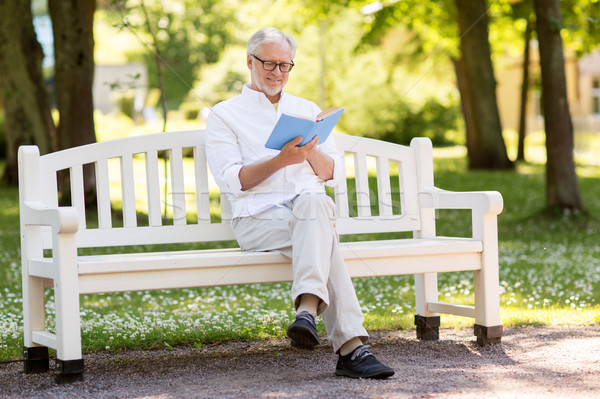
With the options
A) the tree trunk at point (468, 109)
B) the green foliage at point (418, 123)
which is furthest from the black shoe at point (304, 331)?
the green foliage at point (418, 123)

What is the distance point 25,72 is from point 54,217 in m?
8.70

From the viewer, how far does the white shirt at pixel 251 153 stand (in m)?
4.15

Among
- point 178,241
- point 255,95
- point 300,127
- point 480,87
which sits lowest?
point 178,241

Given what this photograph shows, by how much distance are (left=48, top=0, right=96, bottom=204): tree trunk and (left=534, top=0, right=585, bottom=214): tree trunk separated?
5179mm

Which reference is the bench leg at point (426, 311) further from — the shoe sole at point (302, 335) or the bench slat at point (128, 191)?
the bench slat at point (128, 191)

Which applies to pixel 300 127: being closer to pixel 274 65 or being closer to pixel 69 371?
pixel 274 65

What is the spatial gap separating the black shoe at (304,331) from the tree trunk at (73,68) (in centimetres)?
623

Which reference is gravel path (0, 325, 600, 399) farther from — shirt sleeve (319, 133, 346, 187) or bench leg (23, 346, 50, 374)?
shirt sleeve (319, 133, 346, 187)

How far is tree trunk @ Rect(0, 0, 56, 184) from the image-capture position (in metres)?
11.1

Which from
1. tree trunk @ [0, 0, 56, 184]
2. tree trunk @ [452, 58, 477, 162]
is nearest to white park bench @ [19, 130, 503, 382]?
tree trunk @ [0, 0, 56, 184]

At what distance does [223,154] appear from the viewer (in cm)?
419

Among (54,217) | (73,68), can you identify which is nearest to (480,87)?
(73,68)

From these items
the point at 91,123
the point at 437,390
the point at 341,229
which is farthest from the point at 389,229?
the point at 91,123

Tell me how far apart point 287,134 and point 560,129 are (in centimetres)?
682
